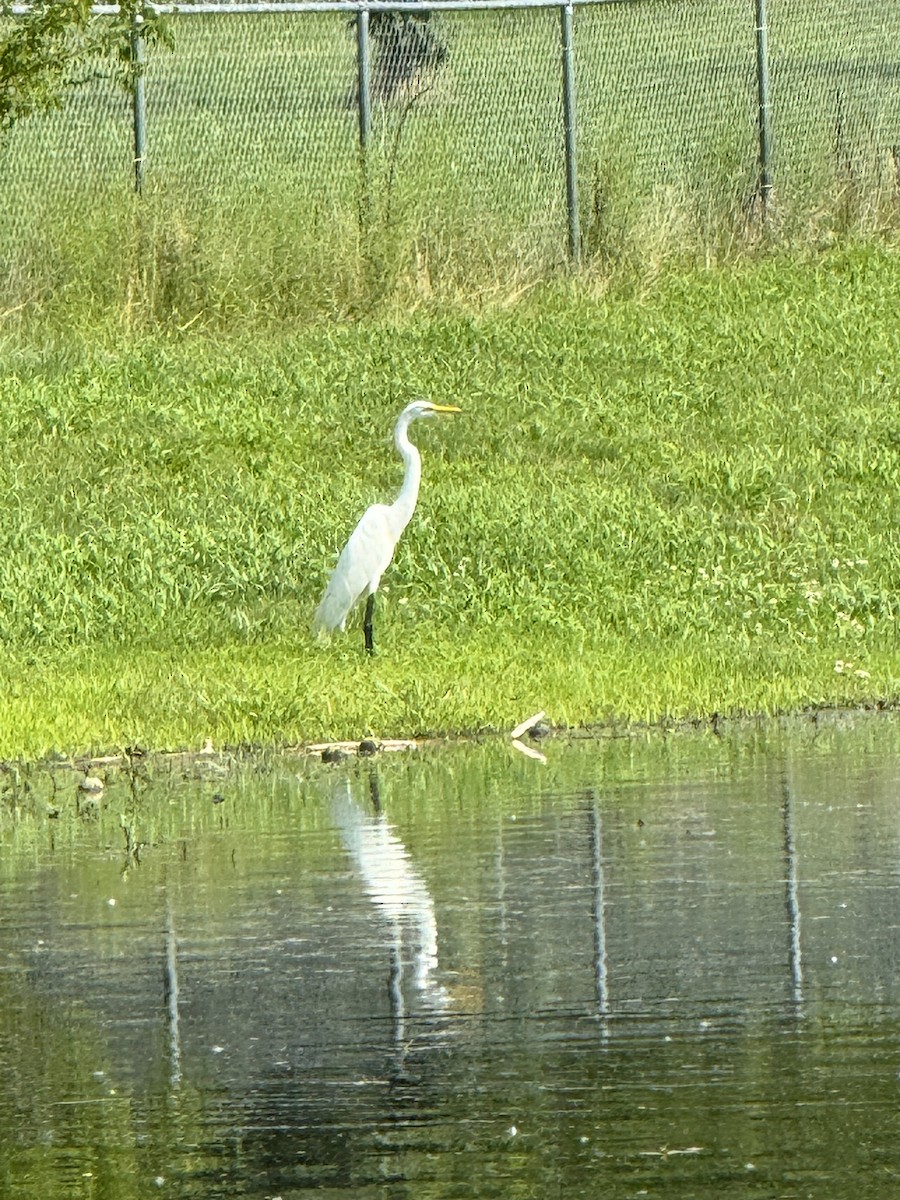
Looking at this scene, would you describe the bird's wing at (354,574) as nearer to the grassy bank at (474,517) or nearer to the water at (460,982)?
the grassy bank at (474,517)

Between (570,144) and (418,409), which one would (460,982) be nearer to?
(418,409)

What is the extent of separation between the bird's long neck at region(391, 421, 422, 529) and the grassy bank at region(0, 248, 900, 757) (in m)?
0.41

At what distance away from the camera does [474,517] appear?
1484 centimetres

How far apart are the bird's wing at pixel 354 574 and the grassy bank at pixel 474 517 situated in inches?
6.8

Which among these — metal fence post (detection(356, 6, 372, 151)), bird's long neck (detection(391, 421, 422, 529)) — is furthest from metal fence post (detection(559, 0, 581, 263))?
bird's long neck (detection(391, 421, 422, 529))

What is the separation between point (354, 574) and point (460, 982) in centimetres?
647

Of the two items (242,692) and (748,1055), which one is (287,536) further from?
(748,1055)

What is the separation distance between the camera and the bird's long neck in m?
14.0

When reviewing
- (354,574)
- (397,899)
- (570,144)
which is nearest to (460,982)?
(397,899)

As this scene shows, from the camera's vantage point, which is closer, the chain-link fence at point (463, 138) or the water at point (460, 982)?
the water at point (460, 982)

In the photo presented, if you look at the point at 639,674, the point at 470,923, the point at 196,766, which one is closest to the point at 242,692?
the point at 196,766

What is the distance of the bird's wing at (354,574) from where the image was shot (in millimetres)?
13180

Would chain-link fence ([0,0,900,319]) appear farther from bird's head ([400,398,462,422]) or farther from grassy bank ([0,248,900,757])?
bird's head ([400,398,462,422])

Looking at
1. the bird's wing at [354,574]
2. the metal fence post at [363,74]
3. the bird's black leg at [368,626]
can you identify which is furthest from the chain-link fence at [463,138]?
the bird's black leg at [368,626]
